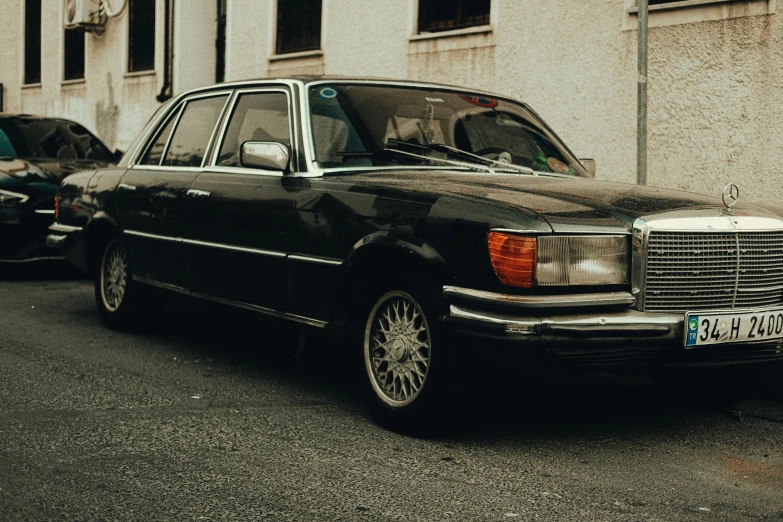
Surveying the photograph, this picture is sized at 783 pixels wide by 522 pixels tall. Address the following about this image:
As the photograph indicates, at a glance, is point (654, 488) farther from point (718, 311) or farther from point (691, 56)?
point (691, 56)

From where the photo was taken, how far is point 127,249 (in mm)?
7109

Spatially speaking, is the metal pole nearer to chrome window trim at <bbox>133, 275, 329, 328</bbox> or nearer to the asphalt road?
the asphalt road

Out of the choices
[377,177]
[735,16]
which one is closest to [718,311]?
[377,177]

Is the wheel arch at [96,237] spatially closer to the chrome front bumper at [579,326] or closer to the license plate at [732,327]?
the chrome front bumper at [579,326]

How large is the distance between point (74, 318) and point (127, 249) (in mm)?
1197

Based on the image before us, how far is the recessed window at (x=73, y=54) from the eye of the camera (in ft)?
73.3

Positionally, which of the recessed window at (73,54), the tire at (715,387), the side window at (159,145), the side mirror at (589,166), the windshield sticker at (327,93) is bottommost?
the tire at (715,387)

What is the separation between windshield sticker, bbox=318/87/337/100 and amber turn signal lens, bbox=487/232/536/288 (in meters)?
1.78

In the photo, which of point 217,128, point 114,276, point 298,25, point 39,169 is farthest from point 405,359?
point 298,25

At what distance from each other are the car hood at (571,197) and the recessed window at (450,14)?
7.58 m

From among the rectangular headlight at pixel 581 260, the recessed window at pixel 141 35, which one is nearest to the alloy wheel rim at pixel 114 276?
the rectangular headlight at pixel 581 260

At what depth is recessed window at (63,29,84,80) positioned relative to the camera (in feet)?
73.3

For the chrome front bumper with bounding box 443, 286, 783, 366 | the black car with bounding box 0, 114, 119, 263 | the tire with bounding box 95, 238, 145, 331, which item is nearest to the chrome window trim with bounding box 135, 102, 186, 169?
the tire with bounding box 95, 238, 145, 331

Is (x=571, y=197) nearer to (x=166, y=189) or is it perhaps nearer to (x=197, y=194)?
(x=197, y=194)
